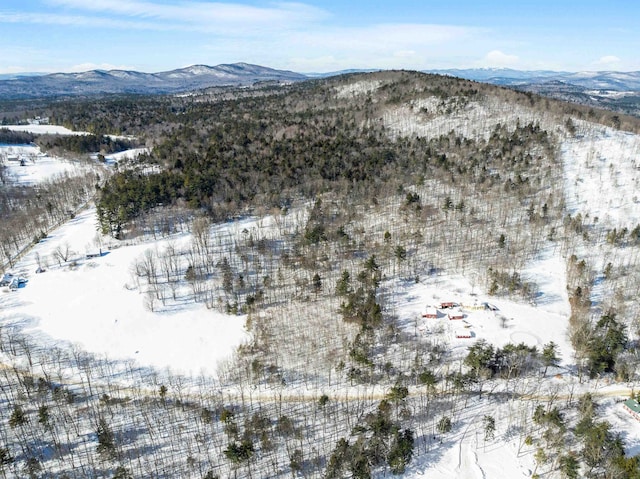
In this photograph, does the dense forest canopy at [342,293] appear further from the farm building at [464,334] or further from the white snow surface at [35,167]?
the white snow surface at [35,167]

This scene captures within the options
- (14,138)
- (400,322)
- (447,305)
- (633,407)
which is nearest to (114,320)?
(400,322)

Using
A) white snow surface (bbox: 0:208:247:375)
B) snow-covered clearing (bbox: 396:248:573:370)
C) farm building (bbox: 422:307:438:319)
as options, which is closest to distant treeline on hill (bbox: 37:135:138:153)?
white snow surface (bbox: 0:208:247:375)

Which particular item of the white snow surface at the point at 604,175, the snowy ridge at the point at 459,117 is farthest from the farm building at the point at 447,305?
the snowy ridge at the point at 459,117

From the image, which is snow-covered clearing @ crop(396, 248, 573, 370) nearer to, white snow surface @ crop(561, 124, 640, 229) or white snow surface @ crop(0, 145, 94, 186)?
white snow surface @ crop(561, 124, 640, 229)

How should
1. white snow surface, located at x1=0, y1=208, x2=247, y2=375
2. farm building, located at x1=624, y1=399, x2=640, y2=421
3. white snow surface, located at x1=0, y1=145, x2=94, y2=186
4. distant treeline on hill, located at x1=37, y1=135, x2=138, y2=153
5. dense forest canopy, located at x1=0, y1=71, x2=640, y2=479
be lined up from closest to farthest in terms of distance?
dense forest canopy, located at x1=0, y1=71, x2=640, y2=479 → farm building, located at x1=624, y1=399, x2=640, y2=421 → white snow surface, located at x1=0, y1=208, x2=247, y2=375 → white snow surface, located at x1=0, y1=145, x2=94, y2=186 → distant treeline on hill, located at x1=37, y1=135, x2=138, y2=153

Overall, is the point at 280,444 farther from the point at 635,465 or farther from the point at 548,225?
the point at 548,225

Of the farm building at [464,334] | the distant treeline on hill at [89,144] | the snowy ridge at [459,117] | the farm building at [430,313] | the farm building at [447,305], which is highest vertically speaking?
the snowy ridge at [459,117]
